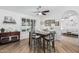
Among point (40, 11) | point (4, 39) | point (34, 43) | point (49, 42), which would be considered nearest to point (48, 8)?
point (40, 11)

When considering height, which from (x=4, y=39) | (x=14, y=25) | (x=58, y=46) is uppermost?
(x=14, y=25)

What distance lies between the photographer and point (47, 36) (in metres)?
2.52

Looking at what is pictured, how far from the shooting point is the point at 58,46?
7.91 ft

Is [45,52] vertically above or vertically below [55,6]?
below

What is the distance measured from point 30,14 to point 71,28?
1150mm

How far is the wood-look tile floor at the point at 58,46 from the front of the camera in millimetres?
2357

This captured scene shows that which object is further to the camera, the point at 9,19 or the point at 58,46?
the point at 9,19

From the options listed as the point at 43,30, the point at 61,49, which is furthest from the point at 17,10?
the point at 61,49

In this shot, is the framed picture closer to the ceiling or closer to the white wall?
the white wall

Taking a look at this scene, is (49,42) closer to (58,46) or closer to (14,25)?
(58,46)

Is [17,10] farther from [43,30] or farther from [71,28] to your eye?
[71,28]

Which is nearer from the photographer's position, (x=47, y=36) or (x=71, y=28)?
(x=71, y=28)
